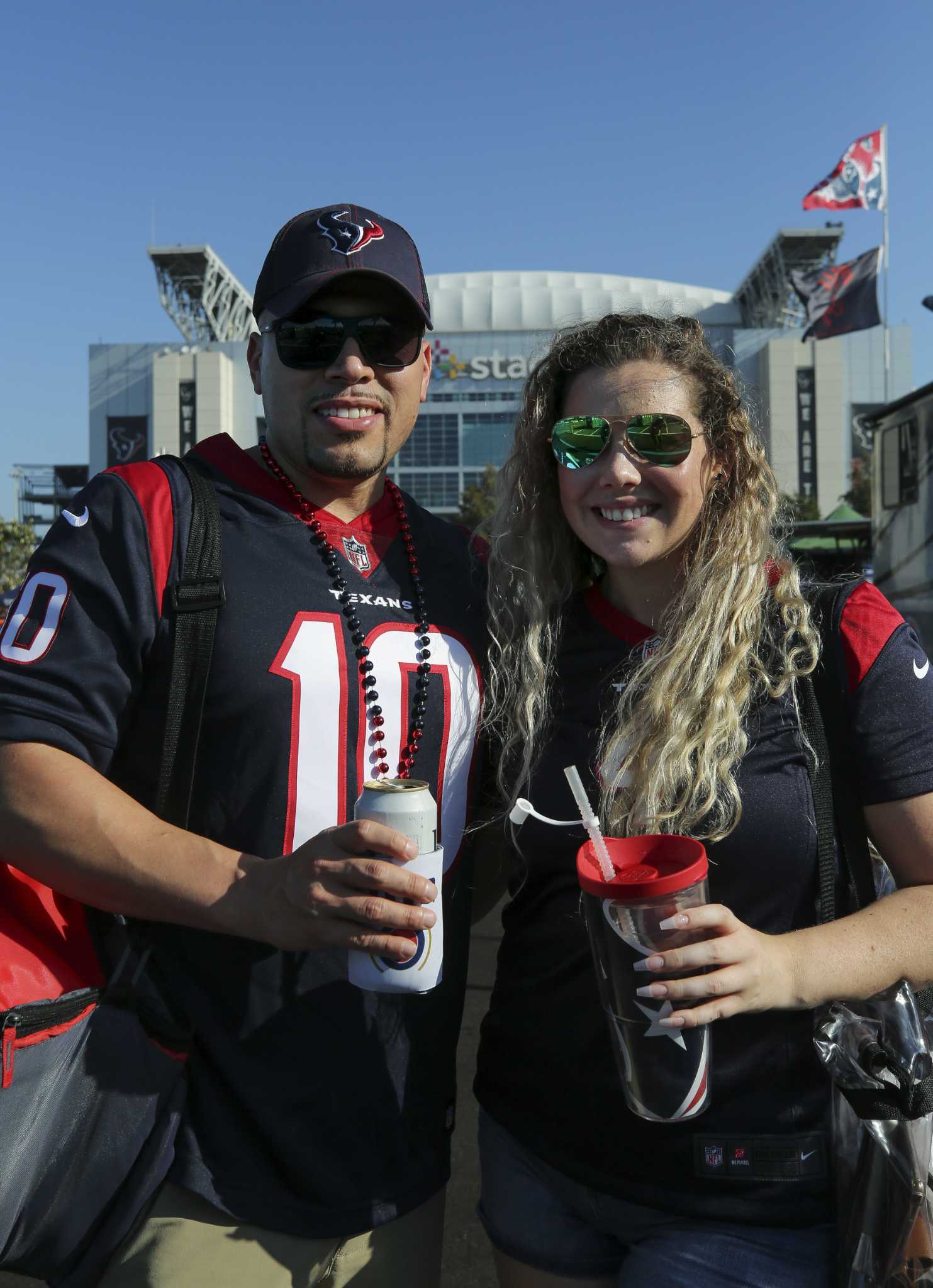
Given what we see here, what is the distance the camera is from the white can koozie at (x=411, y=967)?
1.63 metres

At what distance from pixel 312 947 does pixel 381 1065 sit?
45 cm

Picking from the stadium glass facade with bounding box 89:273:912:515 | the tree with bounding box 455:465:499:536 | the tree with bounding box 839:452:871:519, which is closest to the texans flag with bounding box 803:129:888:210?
the tree with bounding box 839:452:871:519

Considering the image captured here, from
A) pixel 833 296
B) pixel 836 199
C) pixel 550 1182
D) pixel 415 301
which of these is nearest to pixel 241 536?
pixel 415 301

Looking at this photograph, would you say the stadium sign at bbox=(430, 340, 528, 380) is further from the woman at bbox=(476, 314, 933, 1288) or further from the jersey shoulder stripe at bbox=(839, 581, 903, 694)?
the jersey shoulder stripe at bbox=(839, 581, 903, 694)

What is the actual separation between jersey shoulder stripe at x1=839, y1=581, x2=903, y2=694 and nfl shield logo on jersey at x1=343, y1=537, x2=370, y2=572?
0.98 m

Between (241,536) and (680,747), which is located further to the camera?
(241,536)

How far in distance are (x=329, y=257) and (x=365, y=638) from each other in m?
0.82

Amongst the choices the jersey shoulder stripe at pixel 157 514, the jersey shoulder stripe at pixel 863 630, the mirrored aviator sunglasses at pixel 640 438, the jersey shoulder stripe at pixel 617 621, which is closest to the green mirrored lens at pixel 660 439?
the mirrored aviator sunglasses at pixel 640 438

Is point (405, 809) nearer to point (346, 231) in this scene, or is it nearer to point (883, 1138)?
point (883, 1138)

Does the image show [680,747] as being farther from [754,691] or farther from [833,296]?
[833,296]

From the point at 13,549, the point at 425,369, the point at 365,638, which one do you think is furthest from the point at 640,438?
the point at 13,549

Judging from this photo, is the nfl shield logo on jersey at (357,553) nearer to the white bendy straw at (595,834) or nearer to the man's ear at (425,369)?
the man's ear at (425,369)

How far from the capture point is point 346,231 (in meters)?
2.18

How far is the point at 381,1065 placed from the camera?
6.40 feet
